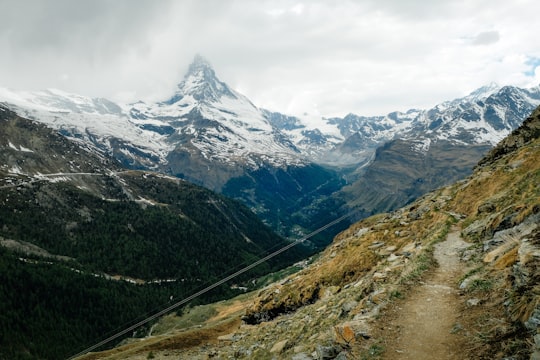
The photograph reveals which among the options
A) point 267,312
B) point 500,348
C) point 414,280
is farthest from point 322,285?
point 500,348

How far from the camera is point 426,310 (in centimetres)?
2039

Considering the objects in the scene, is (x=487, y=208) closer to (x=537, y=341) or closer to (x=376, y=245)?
(x=376, y=245)

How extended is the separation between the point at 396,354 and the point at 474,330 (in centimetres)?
354

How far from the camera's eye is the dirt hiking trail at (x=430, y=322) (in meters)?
16.9

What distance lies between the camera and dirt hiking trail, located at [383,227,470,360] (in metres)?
16.9

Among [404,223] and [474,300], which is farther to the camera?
A: [404,223]

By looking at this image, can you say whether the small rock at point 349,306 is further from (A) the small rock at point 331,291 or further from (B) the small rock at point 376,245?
(B) the small rock at point 376,245

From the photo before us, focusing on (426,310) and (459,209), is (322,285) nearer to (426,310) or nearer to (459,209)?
(459,209)

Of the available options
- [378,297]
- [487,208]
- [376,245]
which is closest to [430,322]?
[378,297]

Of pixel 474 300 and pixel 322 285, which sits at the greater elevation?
pixel 474 300

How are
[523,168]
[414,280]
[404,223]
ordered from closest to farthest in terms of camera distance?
1. [414,280]
2. [523,168]
3. [404,223]

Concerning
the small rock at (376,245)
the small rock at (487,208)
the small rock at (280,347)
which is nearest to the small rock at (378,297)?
the small rock at (280,347)

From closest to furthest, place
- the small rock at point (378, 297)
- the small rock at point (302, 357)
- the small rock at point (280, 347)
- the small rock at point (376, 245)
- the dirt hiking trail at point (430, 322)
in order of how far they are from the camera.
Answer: the dirt hiking trail at point (430, 322)
the small rock at point (302, 357)
the small rock at point (378, 297)
the small rock at point (280, 347)
the small rock at point (376, 245)

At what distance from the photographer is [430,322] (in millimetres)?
19141
